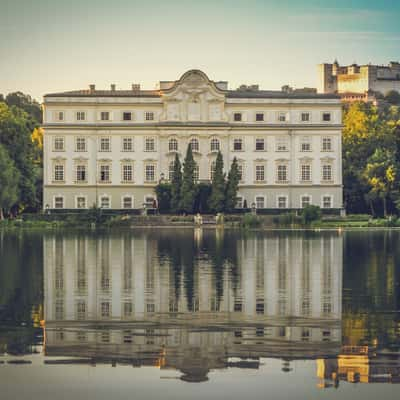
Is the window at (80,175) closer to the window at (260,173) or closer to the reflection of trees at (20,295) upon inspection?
the window at (260,173)

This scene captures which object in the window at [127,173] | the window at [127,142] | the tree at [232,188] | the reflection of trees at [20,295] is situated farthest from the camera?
the window at [127,142]

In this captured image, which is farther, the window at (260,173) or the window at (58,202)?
the window at (260,173)

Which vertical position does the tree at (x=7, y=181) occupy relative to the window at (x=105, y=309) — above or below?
above

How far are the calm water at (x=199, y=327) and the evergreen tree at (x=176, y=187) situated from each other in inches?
1480

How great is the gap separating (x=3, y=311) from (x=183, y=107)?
5873cm

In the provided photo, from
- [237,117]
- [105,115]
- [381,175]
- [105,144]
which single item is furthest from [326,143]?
[105,115]

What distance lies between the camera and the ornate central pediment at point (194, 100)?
7956 cm

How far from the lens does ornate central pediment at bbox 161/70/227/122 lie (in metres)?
79.6

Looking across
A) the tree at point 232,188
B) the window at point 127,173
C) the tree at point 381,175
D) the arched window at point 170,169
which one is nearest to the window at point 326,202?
the tree at point 381,175

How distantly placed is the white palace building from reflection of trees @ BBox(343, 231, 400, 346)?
118 feet

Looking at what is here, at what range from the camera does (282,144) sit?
81.4 metres

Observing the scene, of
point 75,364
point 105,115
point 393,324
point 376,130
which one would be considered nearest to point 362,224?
point 376,130

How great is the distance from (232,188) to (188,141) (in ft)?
21.4

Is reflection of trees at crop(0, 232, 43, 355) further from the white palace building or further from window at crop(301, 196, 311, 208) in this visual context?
window at crop(301, 196, 311, 208)
